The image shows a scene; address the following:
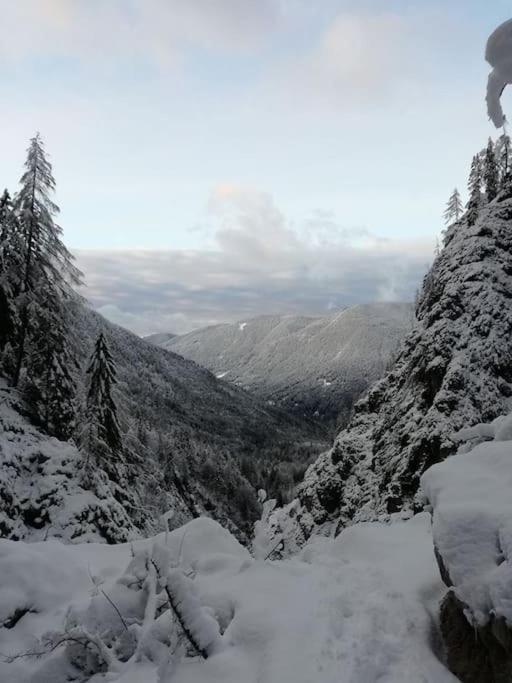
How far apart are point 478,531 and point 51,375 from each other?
700 inches

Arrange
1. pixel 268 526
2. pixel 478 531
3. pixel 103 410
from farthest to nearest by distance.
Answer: pixel 103 410 → pixel 268 526 → pixel 478 531

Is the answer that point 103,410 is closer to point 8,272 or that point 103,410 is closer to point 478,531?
point 8,272

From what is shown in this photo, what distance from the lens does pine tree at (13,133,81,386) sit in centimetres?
1764

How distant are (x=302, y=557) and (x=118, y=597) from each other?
2.95 meters

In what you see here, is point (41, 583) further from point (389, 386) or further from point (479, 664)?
point (389, 386)

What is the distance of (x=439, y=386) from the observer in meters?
19.5

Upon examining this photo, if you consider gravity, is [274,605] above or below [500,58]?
below

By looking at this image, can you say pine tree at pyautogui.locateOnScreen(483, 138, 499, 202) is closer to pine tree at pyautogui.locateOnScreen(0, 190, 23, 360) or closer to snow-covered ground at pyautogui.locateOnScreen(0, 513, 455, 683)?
pine tree at pyautogui.locateOnScreen(0, 190, 23, 360)

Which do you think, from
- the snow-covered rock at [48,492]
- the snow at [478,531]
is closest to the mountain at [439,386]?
the snow at [478,531]

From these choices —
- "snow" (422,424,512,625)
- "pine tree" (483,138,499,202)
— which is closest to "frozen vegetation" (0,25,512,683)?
"snow" (422,424,512,625)

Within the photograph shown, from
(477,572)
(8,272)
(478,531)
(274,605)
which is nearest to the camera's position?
(477,572)

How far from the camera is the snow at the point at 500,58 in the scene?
5270mm

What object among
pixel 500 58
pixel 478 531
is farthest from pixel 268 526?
pixel 500 58

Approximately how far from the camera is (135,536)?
16.1 meters
